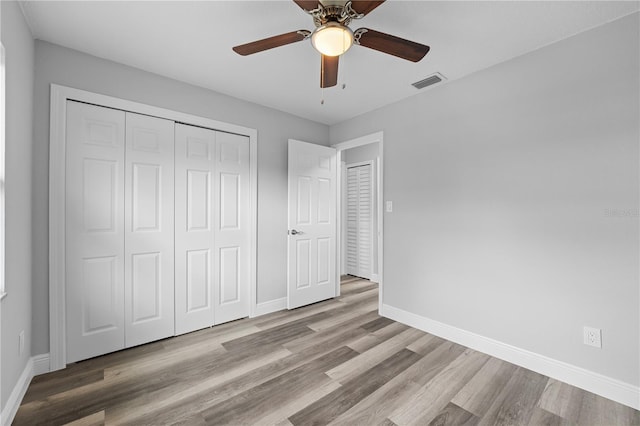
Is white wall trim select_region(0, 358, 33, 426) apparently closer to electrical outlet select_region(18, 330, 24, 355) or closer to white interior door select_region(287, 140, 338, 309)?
electrical outlet select_region(18, 330, 24, 355)

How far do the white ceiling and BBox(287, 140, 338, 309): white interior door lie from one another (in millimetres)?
1084

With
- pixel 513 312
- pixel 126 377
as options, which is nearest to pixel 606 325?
pixel 513 312

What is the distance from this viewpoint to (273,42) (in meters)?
1.64

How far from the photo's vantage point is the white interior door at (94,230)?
2.20 metres

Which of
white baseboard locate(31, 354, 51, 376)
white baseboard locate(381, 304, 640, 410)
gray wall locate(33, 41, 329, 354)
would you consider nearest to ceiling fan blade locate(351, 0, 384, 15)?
gray wall locate(33, 41, 329, 354)

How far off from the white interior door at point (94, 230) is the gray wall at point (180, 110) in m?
0.15

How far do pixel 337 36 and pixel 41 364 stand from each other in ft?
10.2

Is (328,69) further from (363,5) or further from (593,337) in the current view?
(593,337)

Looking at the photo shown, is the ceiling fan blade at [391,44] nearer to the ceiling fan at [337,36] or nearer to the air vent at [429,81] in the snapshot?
the ceiling fan at [337,36]

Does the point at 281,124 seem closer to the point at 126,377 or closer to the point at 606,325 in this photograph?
the point at 126,377

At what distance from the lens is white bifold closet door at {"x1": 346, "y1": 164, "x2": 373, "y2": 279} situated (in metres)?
5.08

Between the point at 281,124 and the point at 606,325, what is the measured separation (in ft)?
11.6

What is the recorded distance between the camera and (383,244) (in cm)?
334

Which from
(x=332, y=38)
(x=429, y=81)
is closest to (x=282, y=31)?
(x=332, y=38)
